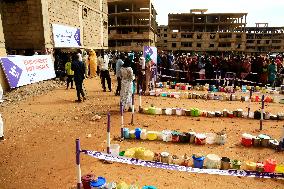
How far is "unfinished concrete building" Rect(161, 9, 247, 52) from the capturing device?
66000 mm

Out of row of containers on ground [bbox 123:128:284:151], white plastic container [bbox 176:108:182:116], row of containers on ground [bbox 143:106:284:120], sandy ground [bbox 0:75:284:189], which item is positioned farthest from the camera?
white plastic container [bbox 176:108:182:116]

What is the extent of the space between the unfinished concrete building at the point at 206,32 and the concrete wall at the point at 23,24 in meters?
53.6

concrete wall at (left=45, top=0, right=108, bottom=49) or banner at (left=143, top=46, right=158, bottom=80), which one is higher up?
concrete wall at (left=45, top=0, right=108, bottom=49)

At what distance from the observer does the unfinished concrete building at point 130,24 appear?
52.1 m

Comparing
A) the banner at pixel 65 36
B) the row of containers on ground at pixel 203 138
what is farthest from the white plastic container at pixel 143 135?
the banner at pixel 65 36

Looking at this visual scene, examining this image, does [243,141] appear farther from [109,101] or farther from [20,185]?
[109,101]

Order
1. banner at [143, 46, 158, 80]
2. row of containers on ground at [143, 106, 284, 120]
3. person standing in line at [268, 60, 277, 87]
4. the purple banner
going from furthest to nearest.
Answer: person standing in line at [268, 60, 277, 87] < banner at [143, 46, 158, 80] < the purple banner < row of containers on ground at [143, 106, 284, 120]

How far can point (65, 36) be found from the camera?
21.1 m

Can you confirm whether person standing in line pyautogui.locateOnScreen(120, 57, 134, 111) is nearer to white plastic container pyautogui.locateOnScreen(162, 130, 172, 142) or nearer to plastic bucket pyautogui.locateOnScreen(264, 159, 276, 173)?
white plastic container pyautogui.locateOnScreen(162, 130, 172, 142)

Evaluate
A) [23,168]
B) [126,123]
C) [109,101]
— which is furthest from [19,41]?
[23,168]

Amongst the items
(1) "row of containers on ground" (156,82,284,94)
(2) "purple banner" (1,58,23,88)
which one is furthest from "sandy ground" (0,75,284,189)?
(1) "row of containers on ground" (156,82,284,94)

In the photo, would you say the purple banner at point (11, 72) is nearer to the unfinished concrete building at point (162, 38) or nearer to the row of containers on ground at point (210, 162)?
the row of containers on ground at point (210, 162)

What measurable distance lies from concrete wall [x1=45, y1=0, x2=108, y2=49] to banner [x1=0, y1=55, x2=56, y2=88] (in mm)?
2492

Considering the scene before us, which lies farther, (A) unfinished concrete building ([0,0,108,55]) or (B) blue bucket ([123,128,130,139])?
(A) unfinished concrete building ([0,0,108,55])
